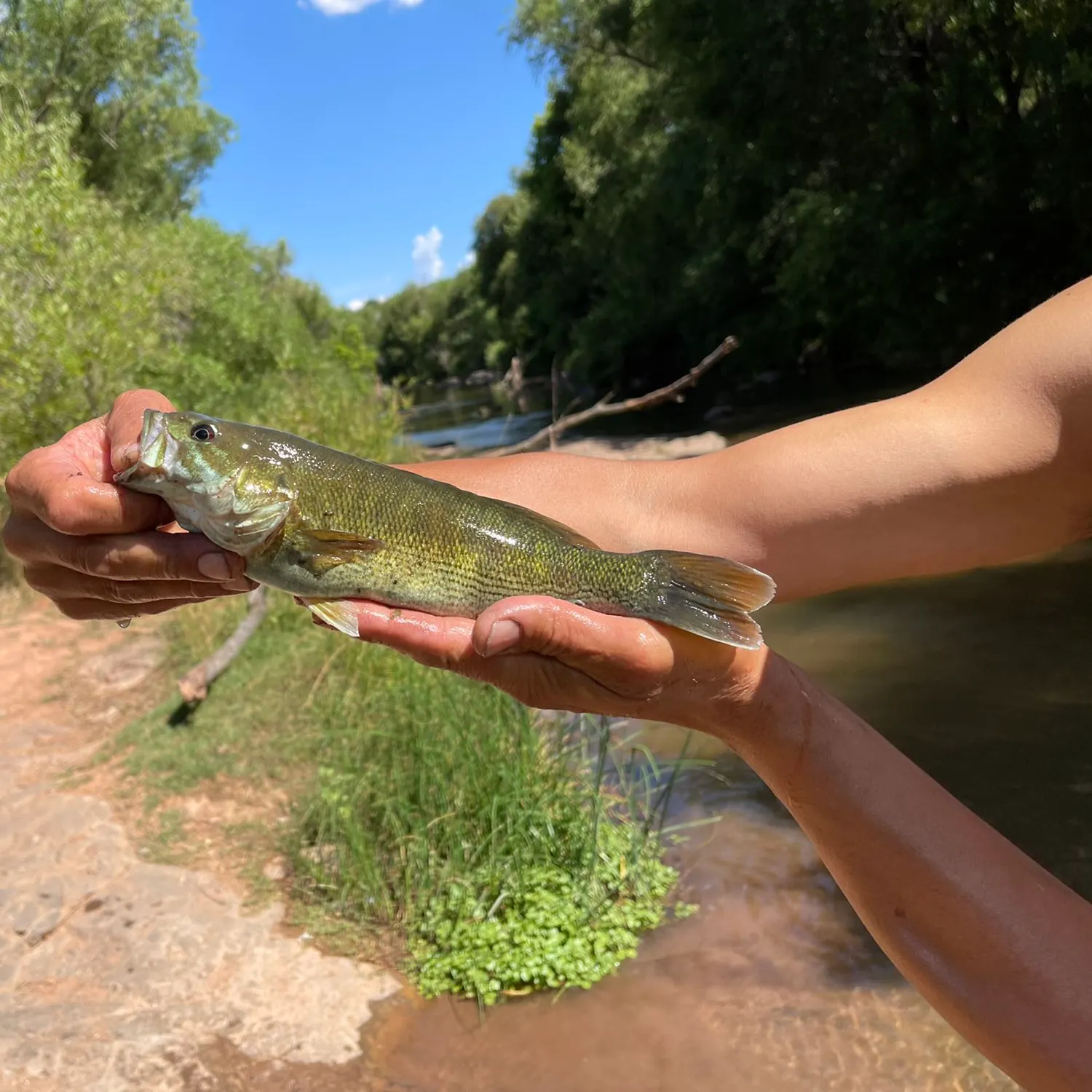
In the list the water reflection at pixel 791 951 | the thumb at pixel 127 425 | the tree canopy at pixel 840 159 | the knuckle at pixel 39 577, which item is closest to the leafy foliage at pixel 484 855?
the water reflection at pixel 791 951

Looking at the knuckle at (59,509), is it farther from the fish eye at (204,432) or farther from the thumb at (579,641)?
the thumb at (579,641)

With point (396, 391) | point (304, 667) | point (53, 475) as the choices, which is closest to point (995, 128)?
point (396, 391)

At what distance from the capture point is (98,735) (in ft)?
24.2

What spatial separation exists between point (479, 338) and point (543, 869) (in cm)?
7498

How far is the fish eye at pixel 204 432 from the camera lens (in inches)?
97.3

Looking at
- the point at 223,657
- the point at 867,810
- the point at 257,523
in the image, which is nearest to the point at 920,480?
the point at 867,810

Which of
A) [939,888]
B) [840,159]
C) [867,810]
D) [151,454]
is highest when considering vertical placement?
[840,159]

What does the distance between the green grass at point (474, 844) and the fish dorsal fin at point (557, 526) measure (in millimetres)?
2329

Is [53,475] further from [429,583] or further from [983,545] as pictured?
[983,545]

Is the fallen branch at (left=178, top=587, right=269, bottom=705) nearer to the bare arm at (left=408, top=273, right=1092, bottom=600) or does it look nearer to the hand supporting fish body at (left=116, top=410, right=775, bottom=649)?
the hand supporting fish body at (left=116, top=410, right=775, bottom=649)

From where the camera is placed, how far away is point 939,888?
1810 millimetres

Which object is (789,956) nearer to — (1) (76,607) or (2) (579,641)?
(2) (579,641)

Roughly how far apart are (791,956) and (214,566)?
3.88 metres

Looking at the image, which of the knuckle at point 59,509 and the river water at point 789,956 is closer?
the knuckle at point 59,509
